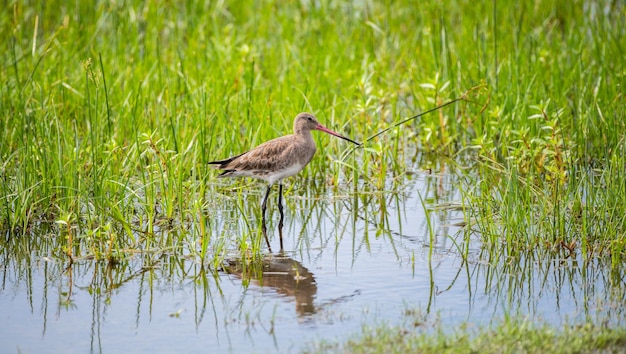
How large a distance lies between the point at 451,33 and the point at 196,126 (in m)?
4.54

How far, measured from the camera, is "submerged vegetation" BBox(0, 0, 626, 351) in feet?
23.7

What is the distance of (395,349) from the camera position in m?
5.28

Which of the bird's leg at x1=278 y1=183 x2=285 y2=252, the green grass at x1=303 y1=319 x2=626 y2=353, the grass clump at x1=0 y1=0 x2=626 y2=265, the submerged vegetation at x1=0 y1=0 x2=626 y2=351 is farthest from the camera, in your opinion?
the bird's leg at x1=278 y1=183 x2=285 y2=252

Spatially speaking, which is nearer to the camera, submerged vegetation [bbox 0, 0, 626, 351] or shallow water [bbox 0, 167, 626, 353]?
shallow water [bbox 0, 167, 626, 353]

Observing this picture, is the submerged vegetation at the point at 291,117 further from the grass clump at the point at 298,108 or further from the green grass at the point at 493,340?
the green grass at the point at 493,340

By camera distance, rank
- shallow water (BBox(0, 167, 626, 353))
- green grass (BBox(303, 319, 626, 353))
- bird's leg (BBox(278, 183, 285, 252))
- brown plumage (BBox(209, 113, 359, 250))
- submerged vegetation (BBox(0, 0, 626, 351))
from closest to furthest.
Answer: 1. green grass (BBox(303, 319, 626, 353))
2. shallow water (BBox(0, 167, 626, 353))
3. submerged vegetation (BBox(0, 0, 626, 351))
4. bird's leg (BBox(278, 183, 285, 252))
5. brown plumage (BBox(209, 113, 359, 250))

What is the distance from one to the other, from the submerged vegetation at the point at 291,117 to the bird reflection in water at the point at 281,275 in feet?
0.49

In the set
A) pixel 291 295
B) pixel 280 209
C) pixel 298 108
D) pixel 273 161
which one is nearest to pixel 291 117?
pixel 298 108

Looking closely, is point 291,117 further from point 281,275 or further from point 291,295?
point 291,295

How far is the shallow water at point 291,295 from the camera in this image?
225 inches

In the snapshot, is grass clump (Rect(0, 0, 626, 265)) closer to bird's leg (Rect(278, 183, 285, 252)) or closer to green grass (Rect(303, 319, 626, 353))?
bird's leg (Rect(278, 183, 285, 252))

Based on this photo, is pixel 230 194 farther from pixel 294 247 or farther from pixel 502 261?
pixel 502 261

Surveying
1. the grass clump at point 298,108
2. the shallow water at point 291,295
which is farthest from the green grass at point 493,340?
the grass clump at point 298,108

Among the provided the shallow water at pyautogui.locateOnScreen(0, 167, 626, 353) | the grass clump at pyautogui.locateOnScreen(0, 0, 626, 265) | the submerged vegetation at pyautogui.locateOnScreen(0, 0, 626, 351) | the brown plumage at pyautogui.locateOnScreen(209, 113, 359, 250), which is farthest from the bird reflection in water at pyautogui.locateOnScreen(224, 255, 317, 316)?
the brown plumage at pyautogui.locateOnScreen(209, 113, 359, 250)
